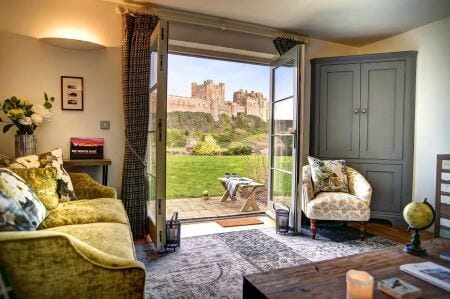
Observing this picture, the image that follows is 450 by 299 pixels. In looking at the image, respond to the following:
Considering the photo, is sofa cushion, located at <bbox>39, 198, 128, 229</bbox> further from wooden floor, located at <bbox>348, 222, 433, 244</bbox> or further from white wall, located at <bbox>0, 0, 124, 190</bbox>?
wooden floor, located at <bbox>348, 222, 433, 244</bbox>

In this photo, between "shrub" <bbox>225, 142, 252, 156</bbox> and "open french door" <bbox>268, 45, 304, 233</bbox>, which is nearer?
"open french door" <bbox>268, 45, 304, 233</bbox>

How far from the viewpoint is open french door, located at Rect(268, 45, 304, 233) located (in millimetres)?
3229

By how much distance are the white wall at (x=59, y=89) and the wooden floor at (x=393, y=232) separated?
3.03 m

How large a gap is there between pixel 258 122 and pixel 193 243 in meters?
3.71

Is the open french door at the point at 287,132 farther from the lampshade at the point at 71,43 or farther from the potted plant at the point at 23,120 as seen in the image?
the potted plant at the point at 23,120

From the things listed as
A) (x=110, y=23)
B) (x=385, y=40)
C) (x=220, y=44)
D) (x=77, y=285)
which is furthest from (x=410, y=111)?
(x=77, y=285)

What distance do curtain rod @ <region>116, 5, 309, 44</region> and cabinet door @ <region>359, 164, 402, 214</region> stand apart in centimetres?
192

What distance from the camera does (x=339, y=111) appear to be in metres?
3.81

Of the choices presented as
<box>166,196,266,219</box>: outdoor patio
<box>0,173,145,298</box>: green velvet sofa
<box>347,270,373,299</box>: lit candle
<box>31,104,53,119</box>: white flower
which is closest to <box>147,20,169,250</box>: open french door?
<box>31,104,53,119</box>: white flower

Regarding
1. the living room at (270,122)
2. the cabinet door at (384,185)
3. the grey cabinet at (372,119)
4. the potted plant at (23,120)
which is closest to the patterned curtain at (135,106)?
the living room at (270,122)

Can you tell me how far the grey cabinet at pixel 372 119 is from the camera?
3.52 m

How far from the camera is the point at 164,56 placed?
8.45 ft

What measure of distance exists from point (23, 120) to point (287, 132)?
9.08 ft

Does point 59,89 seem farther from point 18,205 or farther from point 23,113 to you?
point 18,205
